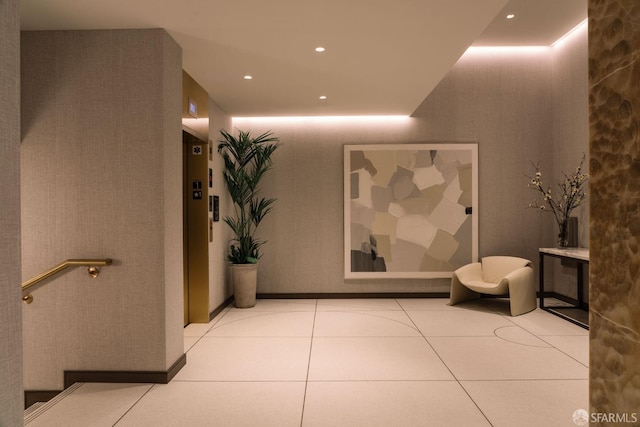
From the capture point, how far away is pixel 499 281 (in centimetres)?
602

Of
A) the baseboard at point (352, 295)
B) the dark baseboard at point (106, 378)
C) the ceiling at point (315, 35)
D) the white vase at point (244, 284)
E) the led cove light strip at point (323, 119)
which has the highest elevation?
the ceiling at point (315, 35)

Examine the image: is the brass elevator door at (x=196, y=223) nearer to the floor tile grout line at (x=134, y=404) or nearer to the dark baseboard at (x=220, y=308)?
the dark baseboard at (x=220, y=308)

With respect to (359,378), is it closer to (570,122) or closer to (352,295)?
(352,295)

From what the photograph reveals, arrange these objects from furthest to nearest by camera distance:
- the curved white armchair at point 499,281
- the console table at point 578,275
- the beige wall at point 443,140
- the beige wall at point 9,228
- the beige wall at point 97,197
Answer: the beige wall at point 443,140, the curved white armchair at point 499,281, the console table at point 578,275, the beige wall at point 97,197, the beige wall at point 9,228

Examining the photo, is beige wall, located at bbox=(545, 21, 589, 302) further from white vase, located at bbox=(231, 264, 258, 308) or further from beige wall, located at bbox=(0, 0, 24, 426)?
beige wall, located at bbox=(0, 0, 24, 426)

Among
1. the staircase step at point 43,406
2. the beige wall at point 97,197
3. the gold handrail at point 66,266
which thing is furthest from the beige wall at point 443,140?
the staircase step at point 43,406

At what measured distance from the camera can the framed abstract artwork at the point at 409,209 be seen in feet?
21.9

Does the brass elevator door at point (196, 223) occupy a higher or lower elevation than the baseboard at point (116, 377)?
higher

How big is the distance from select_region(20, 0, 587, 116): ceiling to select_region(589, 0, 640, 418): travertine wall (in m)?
2.46

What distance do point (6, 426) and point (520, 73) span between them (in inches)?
285

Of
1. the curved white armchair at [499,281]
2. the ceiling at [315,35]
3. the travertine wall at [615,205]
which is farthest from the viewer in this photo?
the curved white armchair at [499,281]

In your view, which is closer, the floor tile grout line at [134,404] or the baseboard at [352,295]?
the floor tile grout line at [134,404]

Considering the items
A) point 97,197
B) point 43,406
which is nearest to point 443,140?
point 97,197

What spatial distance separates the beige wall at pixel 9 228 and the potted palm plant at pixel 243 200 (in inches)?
169
